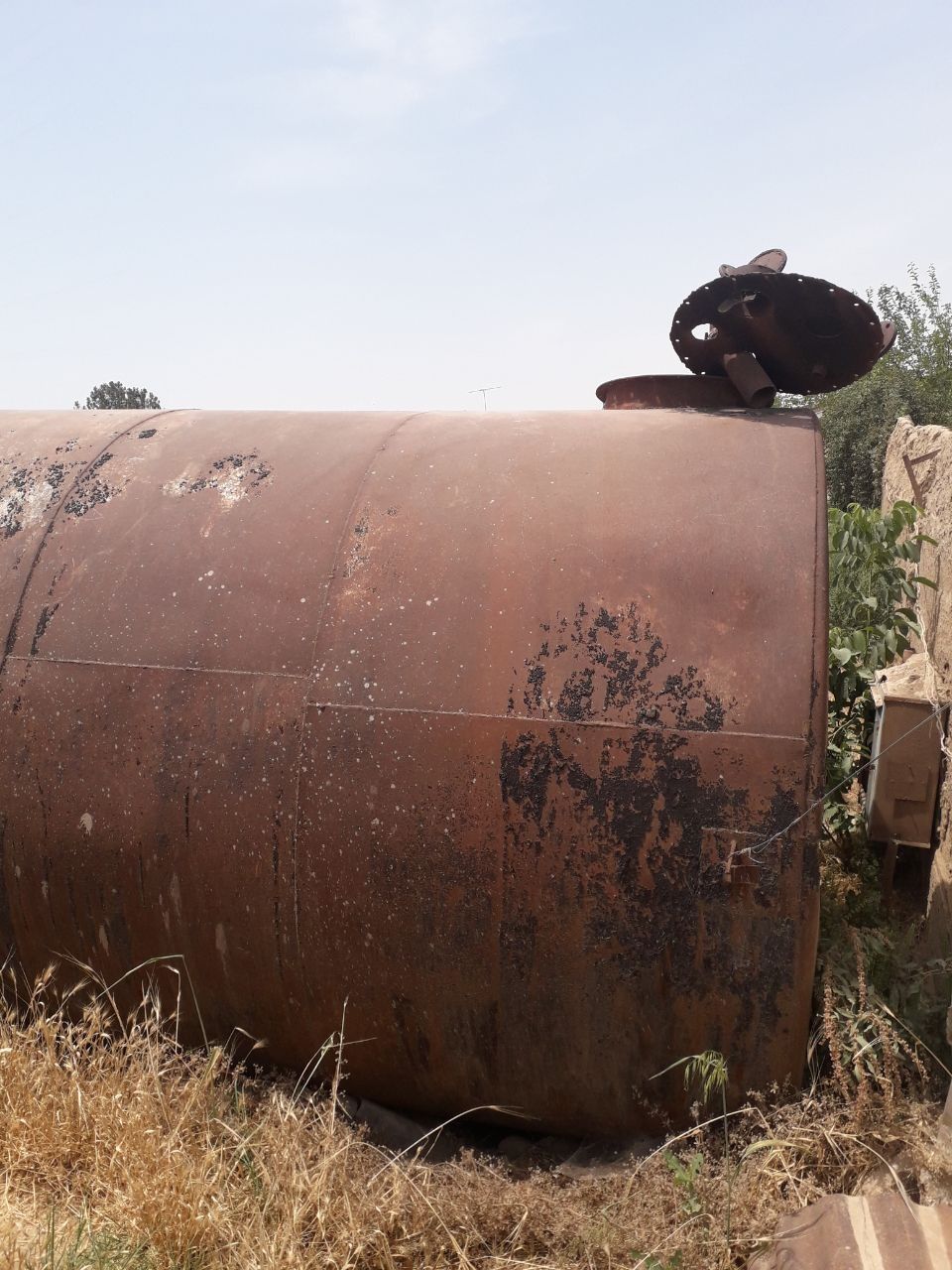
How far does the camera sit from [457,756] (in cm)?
250

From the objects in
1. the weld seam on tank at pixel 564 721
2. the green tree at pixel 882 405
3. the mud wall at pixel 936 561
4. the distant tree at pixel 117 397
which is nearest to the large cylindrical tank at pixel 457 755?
the weld seam on tank at pixel 564 721

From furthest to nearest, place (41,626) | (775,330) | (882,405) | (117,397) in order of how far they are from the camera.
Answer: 1. (117,397)
2. (882,405)
3. (775,330)
4. (41,626)

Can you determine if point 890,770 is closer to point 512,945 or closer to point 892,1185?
point 892,1185

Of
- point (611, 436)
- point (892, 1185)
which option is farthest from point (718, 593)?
point (892, 1185)

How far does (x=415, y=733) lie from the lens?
2.53m

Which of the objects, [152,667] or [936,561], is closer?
[152,667]

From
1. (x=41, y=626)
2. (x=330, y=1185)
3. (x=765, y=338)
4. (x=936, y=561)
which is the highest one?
(x=765, y=338)

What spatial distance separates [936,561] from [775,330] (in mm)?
1716

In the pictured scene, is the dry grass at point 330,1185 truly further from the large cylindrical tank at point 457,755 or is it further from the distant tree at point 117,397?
the distant tree at point 117,397

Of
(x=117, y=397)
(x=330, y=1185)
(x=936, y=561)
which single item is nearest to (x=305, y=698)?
(x=330, y=1185)

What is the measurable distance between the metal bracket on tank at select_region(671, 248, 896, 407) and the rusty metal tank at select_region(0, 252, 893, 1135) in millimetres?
239

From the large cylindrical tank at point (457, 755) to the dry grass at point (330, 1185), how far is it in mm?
156

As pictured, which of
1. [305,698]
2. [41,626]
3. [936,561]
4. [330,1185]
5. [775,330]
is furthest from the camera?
[936,561]

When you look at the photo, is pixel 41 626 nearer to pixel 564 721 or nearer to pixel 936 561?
pixel 564 721
